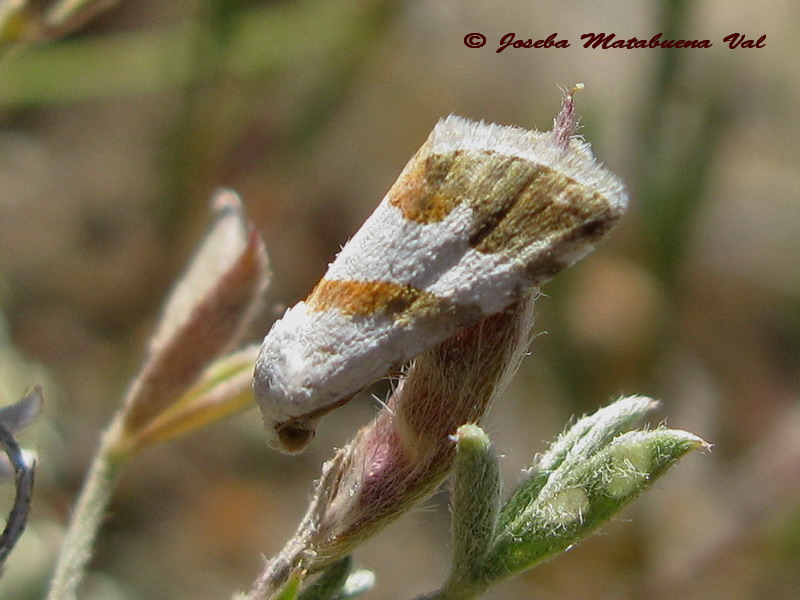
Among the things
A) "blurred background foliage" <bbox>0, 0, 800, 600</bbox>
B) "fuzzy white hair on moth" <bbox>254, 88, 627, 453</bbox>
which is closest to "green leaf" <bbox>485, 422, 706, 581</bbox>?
"fuzzy white hair on moth" <bbox>254, 88, 627, 453</bbox>

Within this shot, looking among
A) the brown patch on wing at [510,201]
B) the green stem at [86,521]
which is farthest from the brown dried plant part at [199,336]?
the brown patch on wing at [510,201]

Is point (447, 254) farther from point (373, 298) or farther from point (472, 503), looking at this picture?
point (472, 503)

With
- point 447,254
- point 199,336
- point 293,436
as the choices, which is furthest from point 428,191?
point 199,336

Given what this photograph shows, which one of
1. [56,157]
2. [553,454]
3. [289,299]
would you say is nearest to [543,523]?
[553,454]

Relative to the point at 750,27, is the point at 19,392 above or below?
below

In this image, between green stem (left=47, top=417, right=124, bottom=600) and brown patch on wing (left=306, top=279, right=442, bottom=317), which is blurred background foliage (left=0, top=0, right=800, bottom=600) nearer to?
green stem (left=47, top=417, right=124, bottom=600)

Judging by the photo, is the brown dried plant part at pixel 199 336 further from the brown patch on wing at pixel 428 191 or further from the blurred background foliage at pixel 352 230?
the blurred background foliage at pixel 352 230

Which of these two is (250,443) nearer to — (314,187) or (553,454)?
(314,187)
